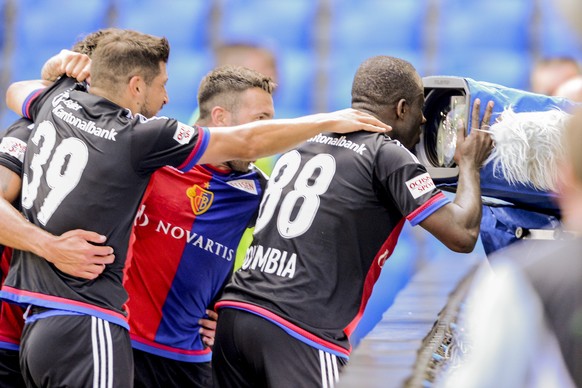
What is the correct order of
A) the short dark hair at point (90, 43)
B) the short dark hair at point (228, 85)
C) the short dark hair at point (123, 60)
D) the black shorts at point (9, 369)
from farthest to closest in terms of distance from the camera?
the short dark hair at point (228, 85) < the short dark hair at point (90, 43) < the black shorts at point (9, 369) < the short dark hair at point (123, 60)

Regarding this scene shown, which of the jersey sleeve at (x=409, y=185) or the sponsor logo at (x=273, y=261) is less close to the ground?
the jersey sleeve at (x=409, y=185)

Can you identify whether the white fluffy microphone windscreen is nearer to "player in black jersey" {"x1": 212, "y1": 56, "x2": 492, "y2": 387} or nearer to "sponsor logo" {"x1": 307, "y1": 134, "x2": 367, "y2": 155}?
"player in black jersey" {"x1": 212, "y1": 56, "x2": 492, "y2": 387}

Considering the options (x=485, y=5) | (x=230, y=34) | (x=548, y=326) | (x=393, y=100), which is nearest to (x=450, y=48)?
(x=485, y=5)

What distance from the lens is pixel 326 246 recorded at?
2.91 meters

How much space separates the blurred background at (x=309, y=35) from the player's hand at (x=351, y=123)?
152 inches

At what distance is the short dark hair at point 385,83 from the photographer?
3.10 metres

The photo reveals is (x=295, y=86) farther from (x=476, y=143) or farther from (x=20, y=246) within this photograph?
(x=20, y=246)

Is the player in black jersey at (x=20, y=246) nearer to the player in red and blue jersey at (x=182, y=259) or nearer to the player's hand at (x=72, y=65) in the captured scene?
the player's hand at (x=72, y=65)

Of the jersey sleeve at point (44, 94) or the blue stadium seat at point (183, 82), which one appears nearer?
the jersey sleeve at point (44, 94)

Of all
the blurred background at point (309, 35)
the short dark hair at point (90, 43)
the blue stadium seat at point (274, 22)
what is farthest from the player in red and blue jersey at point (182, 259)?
the blue stadium seat at point (274, 22)

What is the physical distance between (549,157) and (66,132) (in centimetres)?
145

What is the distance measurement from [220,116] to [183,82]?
356 centimetres

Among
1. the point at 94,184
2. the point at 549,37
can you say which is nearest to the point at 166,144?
the point at 94,184

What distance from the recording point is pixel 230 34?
23.5 ft
